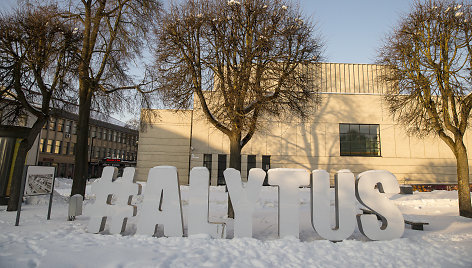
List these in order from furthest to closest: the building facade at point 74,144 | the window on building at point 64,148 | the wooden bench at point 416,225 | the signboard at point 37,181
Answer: the window on building at point 64,148 → the building facade at point 74,144 → the signboard at point 37,181 → the wooden bench at point 416,225

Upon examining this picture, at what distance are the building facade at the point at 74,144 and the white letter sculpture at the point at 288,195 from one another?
4134 cm

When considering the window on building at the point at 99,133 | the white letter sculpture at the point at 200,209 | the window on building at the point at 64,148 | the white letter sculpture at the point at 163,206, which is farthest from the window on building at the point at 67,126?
the white letter sculpture at the point at 200,209

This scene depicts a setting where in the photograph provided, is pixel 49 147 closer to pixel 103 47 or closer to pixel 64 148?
pixel 64 148

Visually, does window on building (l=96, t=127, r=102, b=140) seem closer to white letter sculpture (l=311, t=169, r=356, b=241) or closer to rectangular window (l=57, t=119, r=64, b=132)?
rectangular window (l=57, t=119, r=64, b=132)

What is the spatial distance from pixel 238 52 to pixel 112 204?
601 cm

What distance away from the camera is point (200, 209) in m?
6.71

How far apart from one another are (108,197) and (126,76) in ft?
30.4

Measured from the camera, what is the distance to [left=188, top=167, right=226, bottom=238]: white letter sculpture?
661 cm

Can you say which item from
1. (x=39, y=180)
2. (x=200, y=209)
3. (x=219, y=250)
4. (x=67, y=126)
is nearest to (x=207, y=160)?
(x=39, y=180)

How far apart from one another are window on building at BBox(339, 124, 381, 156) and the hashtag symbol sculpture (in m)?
26.5

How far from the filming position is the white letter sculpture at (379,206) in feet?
21.5

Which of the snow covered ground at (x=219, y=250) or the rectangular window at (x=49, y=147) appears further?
the rectangular window at (x=49, y=147)

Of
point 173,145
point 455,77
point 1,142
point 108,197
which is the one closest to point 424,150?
point 455,77

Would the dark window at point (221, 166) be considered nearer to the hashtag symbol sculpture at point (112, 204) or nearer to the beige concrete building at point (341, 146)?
the beige concrete building at point (341, 146)
